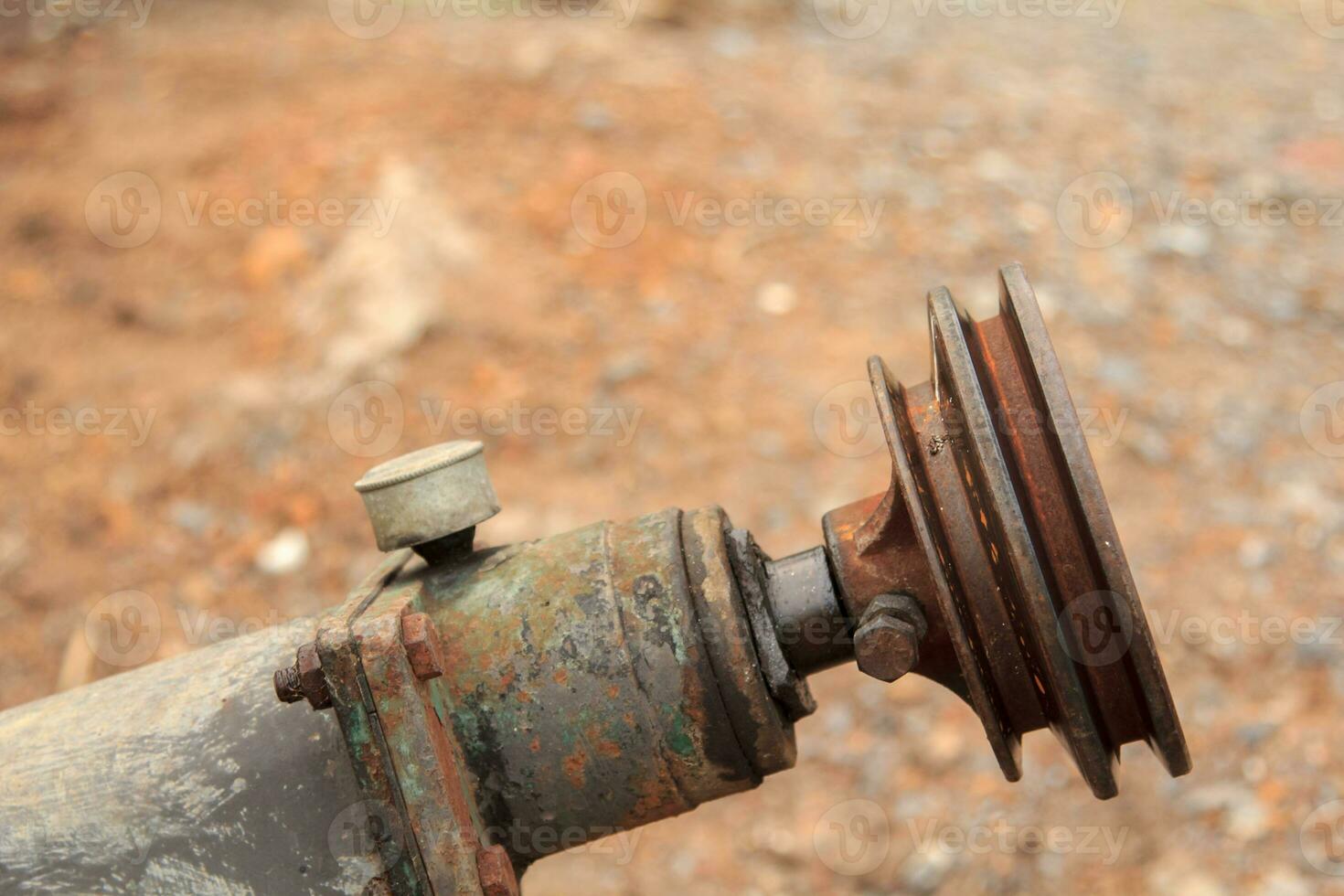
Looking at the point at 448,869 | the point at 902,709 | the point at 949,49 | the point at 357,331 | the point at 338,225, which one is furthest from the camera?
the point at 949,49

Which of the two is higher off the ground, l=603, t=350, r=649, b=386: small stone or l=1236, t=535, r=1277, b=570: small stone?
l=603, t=350, r=649, b=386: small stone

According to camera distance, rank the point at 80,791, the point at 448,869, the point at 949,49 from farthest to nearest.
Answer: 1. the point at 949,49
2. the point at 80,791
3. the point at 448,869

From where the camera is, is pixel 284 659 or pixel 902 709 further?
pixel 902 709

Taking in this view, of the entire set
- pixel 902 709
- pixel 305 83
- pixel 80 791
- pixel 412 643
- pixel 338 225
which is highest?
pixel 305 83

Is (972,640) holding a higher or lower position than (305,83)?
lower

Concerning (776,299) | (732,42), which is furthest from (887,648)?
(732,42)

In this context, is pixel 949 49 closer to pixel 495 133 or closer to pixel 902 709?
pixel 495 133

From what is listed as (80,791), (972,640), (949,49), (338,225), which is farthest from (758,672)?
(949,49)

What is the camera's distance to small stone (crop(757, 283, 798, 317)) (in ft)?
14.2

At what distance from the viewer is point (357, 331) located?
4.22 metres

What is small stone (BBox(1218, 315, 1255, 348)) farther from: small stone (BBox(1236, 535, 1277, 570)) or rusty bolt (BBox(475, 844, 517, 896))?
rusty bolt (BBox(475, 844, 517, 896))

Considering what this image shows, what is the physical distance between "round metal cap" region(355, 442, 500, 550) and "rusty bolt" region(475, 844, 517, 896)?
420 millimetres

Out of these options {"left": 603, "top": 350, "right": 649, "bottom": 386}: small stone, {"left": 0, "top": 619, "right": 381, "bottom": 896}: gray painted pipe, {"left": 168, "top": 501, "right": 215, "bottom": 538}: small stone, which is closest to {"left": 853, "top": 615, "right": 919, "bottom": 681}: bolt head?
{"left": 0, "top": 619, "right": 381, "bottom": 896}: gray painted pipe

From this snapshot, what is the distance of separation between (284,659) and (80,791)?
0.28 metres
